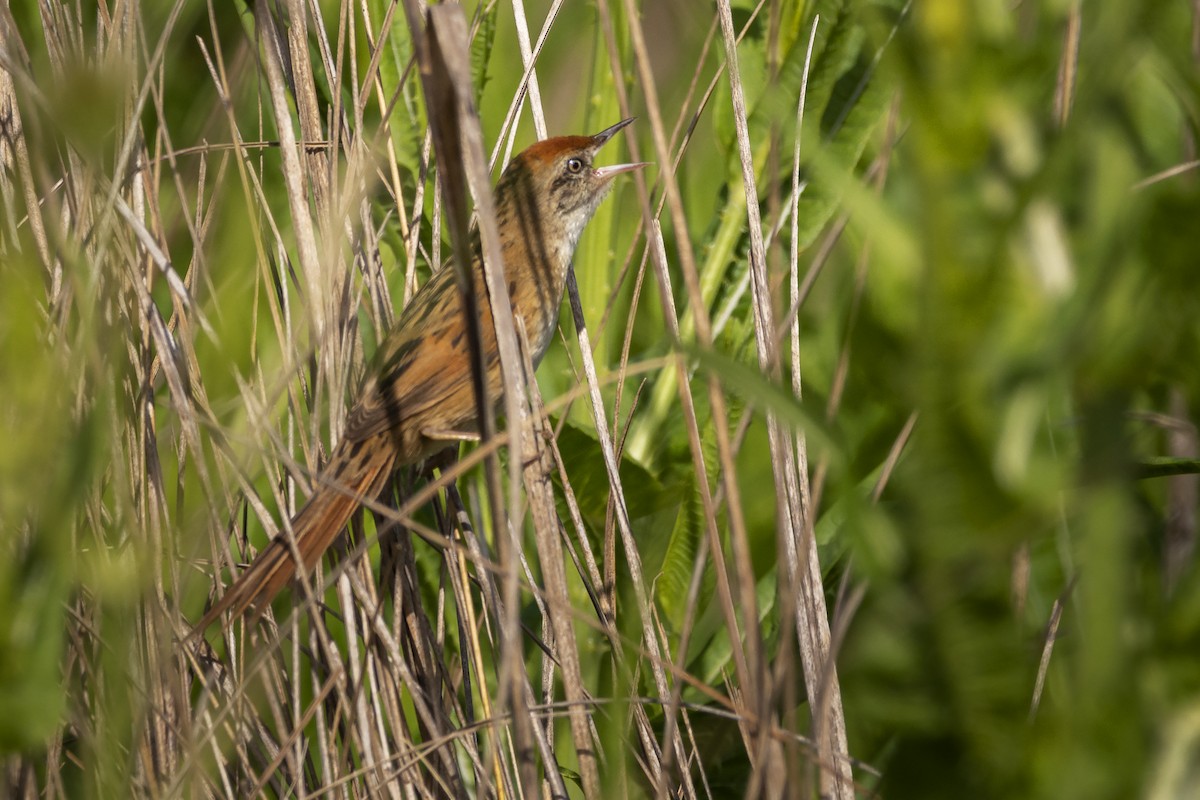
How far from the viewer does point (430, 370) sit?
2633 millimetres

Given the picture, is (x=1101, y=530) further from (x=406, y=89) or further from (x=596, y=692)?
(x=406, y=89)

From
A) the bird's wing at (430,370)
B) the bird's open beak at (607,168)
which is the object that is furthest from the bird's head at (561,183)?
the bird's wing at (430,370)

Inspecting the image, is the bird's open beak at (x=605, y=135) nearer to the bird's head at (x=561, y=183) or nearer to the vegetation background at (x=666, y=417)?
the bird's head at (x=561, y=183)

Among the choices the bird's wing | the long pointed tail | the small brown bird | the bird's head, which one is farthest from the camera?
the bird's head

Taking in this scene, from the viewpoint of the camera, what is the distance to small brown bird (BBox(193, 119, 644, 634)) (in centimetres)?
230

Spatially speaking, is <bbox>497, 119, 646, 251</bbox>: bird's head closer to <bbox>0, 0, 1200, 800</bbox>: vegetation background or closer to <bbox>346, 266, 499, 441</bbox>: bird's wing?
<bbox>0, 0, 1200, 800</bbox>: vegetation background

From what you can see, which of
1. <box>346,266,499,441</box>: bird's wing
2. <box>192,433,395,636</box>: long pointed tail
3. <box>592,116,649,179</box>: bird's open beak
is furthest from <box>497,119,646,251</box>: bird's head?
<box>192,433,395,636</box>: long pointed tail

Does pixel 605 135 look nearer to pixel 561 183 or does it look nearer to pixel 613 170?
pixel 613 170

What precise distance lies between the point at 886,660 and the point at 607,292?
181cm

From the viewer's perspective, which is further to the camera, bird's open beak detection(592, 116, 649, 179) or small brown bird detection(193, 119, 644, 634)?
bird's open beak detection(592, 116, 649, 179)

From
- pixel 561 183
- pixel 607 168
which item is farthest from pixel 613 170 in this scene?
pixel 561 183

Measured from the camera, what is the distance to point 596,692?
7.25ft

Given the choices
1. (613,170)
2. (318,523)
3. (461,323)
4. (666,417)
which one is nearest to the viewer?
(318,523)

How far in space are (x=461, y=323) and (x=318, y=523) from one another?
2.78ft
